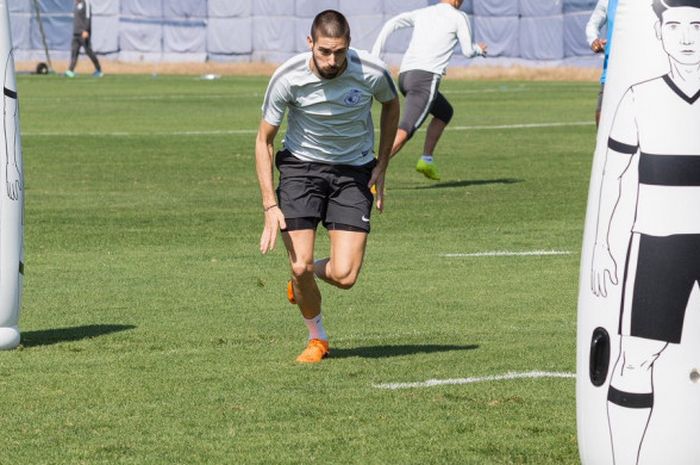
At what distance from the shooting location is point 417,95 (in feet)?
61.9

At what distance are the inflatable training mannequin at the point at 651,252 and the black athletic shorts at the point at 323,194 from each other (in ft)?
12.4

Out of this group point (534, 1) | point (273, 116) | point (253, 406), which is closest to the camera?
point (253, 406)

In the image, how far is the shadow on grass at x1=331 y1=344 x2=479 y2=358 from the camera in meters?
9.35

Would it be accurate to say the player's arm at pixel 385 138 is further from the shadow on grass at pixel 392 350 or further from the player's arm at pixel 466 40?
the player's arm at pixel 466 40

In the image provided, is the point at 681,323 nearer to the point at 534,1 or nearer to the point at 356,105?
the point at 356,105

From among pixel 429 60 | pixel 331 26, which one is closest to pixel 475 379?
pixel 331 26

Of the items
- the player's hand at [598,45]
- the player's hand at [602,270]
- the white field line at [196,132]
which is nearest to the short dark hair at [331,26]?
the player's hand at [602,270]

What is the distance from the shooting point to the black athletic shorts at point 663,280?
5.62 meters

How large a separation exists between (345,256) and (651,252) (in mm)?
3996

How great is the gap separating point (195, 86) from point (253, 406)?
38740 mm

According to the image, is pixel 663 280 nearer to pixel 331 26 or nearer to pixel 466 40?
pixel 331 26

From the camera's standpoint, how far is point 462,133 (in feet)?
90.7

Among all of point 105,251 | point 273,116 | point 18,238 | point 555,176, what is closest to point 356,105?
point 273,116

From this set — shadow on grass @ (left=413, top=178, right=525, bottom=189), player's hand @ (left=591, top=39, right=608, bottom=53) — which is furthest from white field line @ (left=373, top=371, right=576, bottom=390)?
shadow on grass @ (left=413, top=178, right=525, bottom=189)
